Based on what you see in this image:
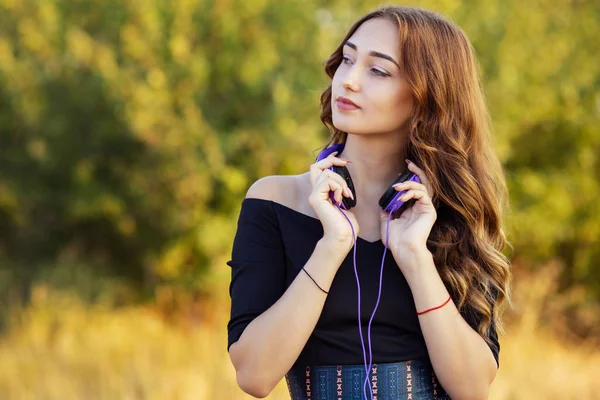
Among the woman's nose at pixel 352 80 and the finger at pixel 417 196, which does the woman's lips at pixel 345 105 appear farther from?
the finger at pixel 417 196

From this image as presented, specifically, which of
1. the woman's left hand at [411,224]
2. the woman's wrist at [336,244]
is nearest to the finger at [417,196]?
the woman's left hand at [411,224]

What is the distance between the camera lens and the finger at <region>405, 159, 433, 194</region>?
2516 millimetres

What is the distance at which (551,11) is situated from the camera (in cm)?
927

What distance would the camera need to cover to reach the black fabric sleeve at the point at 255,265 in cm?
230

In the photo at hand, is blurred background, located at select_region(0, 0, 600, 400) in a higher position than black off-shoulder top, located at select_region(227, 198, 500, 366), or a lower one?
higher

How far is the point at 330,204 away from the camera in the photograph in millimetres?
2334

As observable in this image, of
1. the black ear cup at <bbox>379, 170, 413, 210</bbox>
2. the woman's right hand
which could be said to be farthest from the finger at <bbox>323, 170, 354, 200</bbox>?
the black ear cup at <bbox>379, 170, 413, 210</bbox>

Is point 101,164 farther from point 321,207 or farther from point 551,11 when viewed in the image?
point 321,207

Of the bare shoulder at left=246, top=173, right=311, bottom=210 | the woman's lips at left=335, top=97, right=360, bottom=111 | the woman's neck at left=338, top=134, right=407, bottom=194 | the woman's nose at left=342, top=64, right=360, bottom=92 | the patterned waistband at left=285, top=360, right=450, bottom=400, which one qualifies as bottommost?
the patterned waistband at left=285, top=360, right=450, bottom=400

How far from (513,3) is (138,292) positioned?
507 centimetres

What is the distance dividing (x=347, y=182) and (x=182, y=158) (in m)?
4.93

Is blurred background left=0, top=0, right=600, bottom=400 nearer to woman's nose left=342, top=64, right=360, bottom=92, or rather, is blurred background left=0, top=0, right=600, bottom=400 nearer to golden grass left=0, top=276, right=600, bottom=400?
golden grass left=0, top=276, right=600, bottom=400

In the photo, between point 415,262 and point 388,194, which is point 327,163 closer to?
point 388,194

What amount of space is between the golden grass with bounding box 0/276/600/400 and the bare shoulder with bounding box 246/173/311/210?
10.9ft
